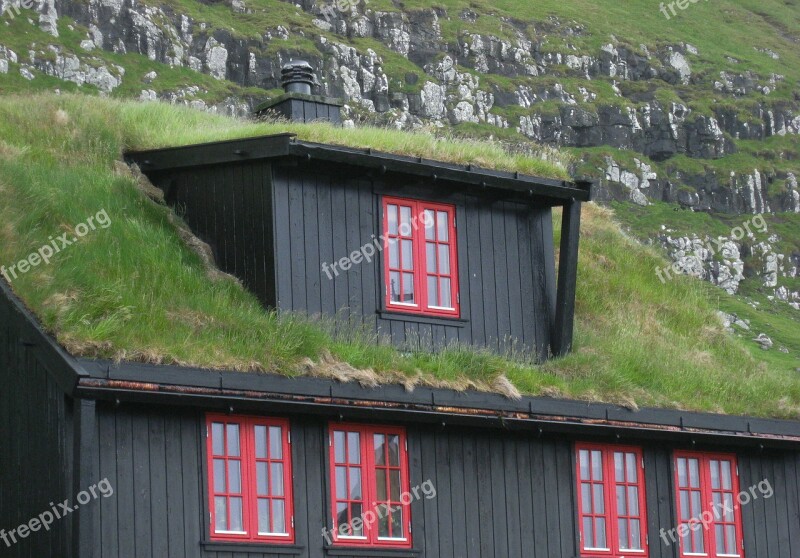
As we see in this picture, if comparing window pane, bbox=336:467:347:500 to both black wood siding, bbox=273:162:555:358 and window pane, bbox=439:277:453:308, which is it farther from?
window pane, bbox=439:277:453:308

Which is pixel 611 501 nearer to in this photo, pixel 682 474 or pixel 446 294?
pixel 682 474

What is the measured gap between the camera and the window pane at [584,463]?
20.6 meters

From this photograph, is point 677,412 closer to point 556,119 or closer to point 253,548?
point 253,548

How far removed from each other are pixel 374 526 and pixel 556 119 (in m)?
140

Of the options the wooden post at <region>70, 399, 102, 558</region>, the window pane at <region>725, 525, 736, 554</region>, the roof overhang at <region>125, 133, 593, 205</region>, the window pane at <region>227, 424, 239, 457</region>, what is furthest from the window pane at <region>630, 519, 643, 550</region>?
the wooden post at <region>70, 399, 102, 558</region>

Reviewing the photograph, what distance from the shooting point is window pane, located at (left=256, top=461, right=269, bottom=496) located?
58.1 ft

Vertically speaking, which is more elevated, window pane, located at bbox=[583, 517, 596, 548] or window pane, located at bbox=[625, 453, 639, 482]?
window pane, located at bbox=[625, 453, 639, 482]

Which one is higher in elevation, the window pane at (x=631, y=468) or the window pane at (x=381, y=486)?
the window pane at (x=631, y=468)

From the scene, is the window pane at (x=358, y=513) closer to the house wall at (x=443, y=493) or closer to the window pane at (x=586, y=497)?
the house wall at (x=443, y=493)

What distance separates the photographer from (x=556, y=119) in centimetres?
15612

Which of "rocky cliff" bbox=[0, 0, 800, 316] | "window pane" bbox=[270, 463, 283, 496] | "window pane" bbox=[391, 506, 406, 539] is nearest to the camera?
"window pane" bbox=[270, 463, 283, 496]

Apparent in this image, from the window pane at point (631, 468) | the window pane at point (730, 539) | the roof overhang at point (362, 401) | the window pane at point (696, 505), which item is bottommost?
the window pane at point (730, 539)

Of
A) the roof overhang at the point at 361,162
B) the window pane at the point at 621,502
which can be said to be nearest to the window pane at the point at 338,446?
the roof overhang at the point at 361,162

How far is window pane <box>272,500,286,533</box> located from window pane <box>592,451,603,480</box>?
5293 millimetres
